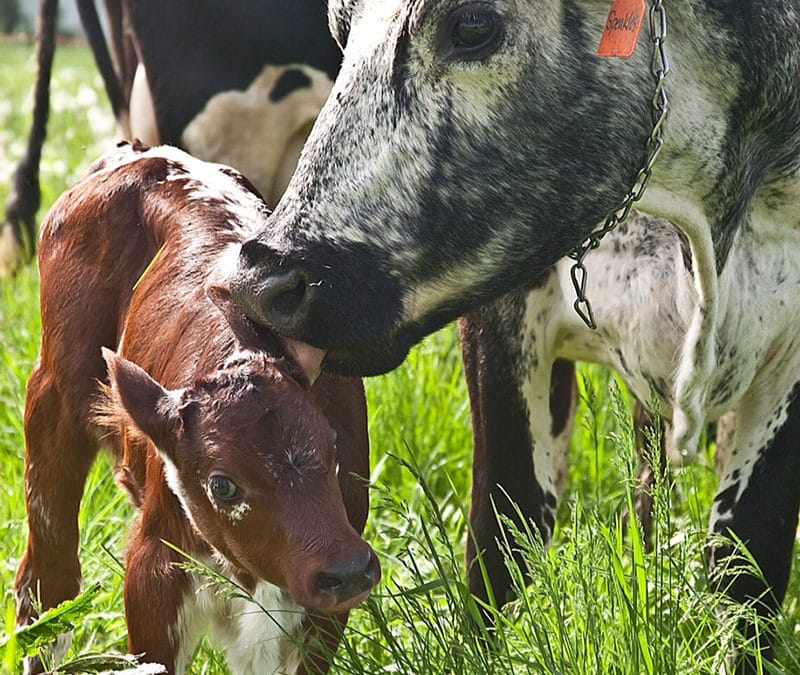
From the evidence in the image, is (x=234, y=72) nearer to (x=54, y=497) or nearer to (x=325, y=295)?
(x=54, y=497)

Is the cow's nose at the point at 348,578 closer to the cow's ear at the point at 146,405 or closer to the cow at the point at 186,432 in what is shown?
the cow at the point at 186,432

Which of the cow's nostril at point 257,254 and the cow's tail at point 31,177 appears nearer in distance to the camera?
the cow's nostril at point 257,254

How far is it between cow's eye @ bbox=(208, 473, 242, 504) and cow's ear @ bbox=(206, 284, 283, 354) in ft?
0.95

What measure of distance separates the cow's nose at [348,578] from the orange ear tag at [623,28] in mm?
1127

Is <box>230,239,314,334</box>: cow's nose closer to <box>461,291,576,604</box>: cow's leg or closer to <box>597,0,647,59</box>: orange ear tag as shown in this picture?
<box>597,0,647,59</box>: orange ear tag

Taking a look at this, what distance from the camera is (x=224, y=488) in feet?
9.34

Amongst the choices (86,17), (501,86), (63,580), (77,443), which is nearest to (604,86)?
(501,86)

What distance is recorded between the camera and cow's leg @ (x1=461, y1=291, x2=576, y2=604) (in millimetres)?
3854

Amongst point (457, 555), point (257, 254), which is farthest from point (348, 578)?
point (457, 555)

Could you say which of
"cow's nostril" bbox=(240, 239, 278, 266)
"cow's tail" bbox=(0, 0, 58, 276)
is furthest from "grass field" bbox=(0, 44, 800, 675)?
"cow's nostril" bbox=(240, 239, 278, 266)

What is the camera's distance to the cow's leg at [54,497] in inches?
143

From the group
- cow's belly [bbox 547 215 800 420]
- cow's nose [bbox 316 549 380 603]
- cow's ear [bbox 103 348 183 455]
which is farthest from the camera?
cow's belly [bbox 547 215 800 420]

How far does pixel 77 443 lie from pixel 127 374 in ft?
2.48

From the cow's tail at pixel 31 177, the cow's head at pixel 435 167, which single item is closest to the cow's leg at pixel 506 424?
the cow's head at pixel 435 167
